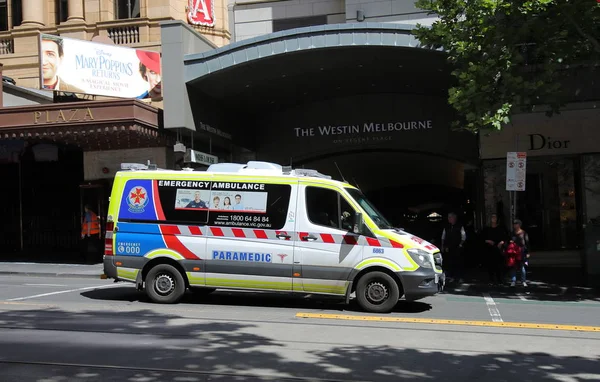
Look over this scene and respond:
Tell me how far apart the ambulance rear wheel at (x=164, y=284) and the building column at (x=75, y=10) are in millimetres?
16564

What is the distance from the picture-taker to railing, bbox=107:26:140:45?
77.8 ft

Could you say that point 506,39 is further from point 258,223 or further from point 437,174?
point 437,174

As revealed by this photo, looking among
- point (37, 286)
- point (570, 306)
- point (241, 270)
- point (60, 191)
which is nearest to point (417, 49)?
point (570, 306)

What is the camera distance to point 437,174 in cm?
3225

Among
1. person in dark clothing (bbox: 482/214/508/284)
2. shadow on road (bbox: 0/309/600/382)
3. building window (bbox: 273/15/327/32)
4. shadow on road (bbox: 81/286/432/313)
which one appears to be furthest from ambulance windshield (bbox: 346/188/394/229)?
building window (bbox: 273/15/327/32)

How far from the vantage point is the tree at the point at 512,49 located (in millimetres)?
12516

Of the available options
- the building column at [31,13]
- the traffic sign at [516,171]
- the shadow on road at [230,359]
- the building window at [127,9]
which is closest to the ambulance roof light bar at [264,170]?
the shadow on road at [230,359]

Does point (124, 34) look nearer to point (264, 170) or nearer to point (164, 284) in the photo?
point (264, 170)

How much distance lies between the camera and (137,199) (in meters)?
11.0

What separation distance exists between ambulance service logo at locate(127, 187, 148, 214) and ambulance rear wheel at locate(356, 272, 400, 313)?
403 cm

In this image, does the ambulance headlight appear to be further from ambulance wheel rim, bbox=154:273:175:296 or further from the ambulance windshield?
ambulance wheel rim, bbox=154:273:175:296

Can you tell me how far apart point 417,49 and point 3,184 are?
15.9 metres

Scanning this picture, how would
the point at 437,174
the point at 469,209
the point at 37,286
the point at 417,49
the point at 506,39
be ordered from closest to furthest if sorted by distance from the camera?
the point at 506,39
the point at 37,286
the point at 417,49
the point at 469,209
the point at 437,174

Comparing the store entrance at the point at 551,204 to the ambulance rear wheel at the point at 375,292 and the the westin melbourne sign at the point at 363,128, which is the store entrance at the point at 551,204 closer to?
the the westin melbourne sign at the point at 363,128
